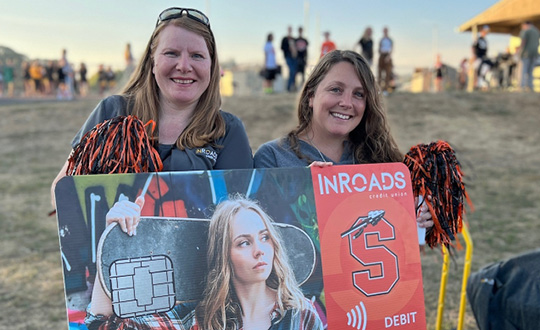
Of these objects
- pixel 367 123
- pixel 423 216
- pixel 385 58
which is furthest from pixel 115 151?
pixel 385 58

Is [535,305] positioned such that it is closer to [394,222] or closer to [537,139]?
[394,222]

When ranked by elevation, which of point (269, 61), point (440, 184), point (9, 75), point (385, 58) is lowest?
point (440, 184)

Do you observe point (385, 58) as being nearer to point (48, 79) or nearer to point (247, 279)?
point (247, 279)

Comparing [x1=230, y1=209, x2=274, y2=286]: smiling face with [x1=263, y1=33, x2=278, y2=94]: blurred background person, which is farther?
[x1=263, y1=33, x2=278, y2=94]: blurred background person

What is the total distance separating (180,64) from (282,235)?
0.71 m

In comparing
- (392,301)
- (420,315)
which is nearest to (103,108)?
(392,301)

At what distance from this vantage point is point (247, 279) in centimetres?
145

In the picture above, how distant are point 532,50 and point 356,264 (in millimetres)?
11465

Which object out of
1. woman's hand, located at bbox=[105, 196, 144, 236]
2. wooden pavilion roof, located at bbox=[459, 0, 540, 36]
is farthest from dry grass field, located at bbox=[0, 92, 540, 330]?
wooden pavilion roof, located at bbox=[459, 0, 540, 36]

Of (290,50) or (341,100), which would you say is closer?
(341,100)

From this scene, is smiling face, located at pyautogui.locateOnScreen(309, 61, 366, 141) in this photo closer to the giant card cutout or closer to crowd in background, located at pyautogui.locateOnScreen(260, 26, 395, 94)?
the giant card cutout

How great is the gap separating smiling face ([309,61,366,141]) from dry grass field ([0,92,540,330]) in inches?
15.4

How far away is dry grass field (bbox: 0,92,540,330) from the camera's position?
3606mm

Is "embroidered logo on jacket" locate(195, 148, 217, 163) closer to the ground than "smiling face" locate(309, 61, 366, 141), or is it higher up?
closer to the ground
